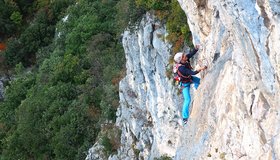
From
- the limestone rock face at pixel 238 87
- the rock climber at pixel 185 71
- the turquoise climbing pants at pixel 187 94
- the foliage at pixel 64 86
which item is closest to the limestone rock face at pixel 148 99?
the foliage at pixel 64 86

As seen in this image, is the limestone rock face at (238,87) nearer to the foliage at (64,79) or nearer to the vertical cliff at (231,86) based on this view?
the vertical cliff at (231,86)

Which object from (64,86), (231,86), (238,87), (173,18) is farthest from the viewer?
(64,86)

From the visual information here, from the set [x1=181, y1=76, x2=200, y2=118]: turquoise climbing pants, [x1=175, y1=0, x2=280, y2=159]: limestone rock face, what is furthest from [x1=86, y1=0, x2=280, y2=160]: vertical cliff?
[x1=181, y1=76, x2=200, y2=118]: turquoise climbing pants

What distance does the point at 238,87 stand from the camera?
395 inches

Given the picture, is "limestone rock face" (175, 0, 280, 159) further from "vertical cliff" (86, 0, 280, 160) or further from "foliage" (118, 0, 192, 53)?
"foliage" (118, 0, 192, 53)

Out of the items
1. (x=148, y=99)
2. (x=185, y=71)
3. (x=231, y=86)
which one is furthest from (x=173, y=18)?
(x=231, y=86)

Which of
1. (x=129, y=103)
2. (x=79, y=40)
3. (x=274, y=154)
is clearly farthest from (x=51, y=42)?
(x=274, y=154)

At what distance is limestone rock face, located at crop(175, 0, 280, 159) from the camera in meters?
8.07

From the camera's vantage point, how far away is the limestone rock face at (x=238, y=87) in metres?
8.07

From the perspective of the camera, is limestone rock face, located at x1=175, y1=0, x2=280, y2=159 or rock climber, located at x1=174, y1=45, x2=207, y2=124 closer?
limestone rock face, located at x1=175, y1=0, x2=280, y2=159

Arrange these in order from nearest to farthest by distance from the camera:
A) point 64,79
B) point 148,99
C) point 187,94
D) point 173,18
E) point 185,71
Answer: point 185,71 → point 187,94 → point 173,18 → point 148,99 → point 64,79

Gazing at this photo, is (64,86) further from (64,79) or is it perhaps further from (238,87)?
(238,87)

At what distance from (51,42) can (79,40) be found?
795 cm

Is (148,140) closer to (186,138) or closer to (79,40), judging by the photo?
(186,138)
